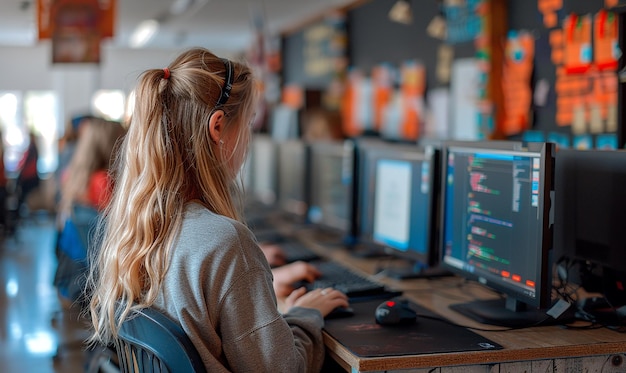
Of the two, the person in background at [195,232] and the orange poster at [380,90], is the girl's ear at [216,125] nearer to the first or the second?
the person in background at [195,232]

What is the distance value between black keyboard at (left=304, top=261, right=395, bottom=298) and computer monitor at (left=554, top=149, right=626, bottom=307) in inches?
22.3

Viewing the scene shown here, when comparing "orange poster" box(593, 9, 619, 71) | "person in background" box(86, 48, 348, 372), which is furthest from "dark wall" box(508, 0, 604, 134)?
"person in background" box(86, 48, 348, 372)

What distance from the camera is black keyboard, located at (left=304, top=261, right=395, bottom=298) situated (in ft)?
8.18

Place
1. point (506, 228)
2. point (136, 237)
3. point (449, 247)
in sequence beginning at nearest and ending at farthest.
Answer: point (136, 237), point (506, 228), point (449, 247)

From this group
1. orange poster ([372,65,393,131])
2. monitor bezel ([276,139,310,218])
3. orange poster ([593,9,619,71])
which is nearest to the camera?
orange poster ([593,9,619,71])

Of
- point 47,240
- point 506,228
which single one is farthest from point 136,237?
point 47,240

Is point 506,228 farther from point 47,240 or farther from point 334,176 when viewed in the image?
point 47,240

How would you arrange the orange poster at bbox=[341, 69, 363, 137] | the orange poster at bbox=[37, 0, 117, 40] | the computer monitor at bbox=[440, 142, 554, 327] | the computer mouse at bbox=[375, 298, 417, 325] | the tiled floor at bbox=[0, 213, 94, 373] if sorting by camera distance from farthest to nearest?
the orange poster at bbox=[341, 69, 363, 137] < the orange poster at bbox=[37, 0, 117, 40] < the tiled floor at bbox=[0, 213, 94, 373] < the computer mouse at bbox=[375, 298, 417, 325] < the computer monitor at bbox=[440, 142, 554, 327]

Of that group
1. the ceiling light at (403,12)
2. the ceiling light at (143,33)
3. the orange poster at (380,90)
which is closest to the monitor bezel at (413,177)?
the ceiling light at (403,12)

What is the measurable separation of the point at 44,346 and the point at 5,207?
522cm

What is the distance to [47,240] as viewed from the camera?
9961mm

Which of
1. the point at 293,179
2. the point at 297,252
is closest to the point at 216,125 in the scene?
the point at 297,252

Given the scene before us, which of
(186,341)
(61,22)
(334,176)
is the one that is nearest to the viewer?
(186,341)

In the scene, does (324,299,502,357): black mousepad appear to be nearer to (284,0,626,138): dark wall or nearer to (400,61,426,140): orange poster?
(284,0,626,138): dark wall
